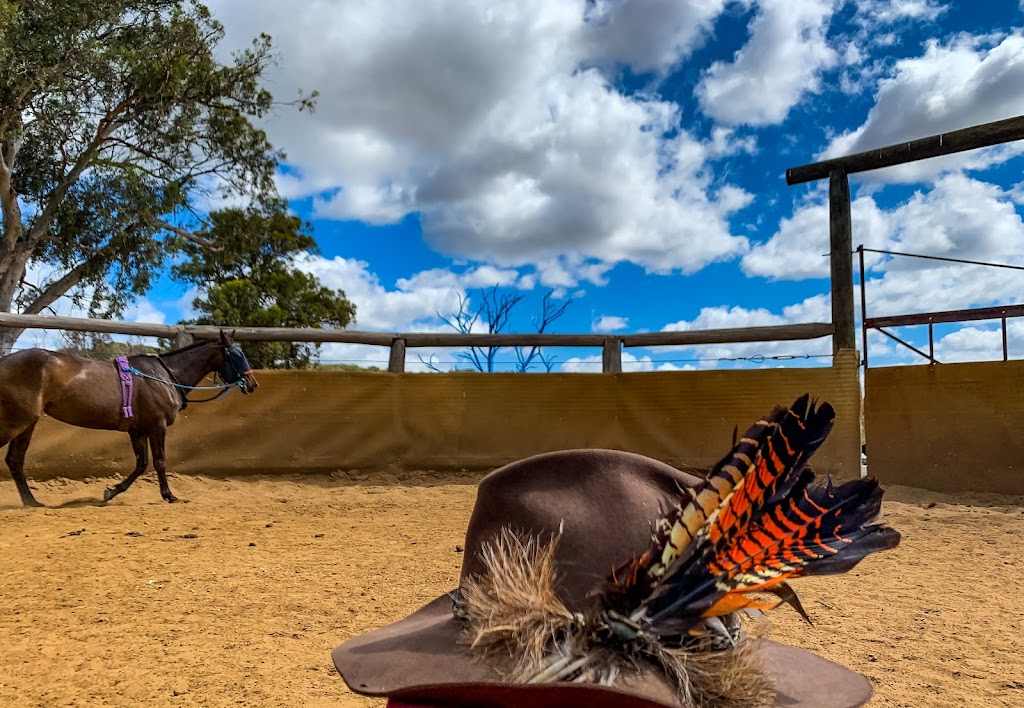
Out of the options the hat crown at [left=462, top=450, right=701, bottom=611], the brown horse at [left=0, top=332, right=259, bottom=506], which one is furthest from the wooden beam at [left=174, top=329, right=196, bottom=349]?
the hat crown at [left=462, top=450, right=701, bottom=611]

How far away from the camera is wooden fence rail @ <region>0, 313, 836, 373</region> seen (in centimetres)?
811

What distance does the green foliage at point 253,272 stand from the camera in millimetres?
19328

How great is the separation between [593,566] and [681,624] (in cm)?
19

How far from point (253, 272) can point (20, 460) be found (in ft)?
46.7

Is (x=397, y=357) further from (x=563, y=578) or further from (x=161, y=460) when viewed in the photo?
(x=563, y=578)

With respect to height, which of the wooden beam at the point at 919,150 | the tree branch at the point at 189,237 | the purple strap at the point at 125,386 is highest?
the tree branch at the point at 189,237

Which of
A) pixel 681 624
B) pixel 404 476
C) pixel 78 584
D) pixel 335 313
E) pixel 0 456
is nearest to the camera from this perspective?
pixel 681 624

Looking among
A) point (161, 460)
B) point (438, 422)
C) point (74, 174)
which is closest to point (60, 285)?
point (74, 174)

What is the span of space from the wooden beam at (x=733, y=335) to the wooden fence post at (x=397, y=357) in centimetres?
268

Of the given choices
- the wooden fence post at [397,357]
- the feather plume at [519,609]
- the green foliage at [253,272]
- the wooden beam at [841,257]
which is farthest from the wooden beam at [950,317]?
the green foliage at [253,272]

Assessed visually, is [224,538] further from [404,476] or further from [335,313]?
[335,313]

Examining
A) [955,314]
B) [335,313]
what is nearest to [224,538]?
[955,314]

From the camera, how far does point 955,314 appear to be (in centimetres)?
716

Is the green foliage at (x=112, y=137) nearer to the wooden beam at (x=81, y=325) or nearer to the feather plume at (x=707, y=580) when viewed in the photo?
the wooden beam at (x=81, y=325)
